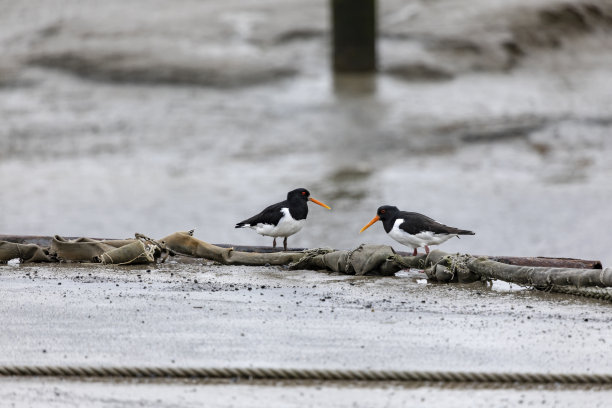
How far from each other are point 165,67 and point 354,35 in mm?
4107

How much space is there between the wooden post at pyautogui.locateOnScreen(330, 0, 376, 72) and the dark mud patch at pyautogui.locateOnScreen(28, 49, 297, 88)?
1.34 m

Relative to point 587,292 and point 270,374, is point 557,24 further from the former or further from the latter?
point 270,374

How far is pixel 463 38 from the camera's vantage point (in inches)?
817

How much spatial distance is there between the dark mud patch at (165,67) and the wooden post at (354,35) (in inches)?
52.9

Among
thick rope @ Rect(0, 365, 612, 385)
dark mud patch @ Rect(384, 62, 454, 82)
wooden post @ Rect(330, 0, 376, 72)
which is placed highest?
wooden post @ Rect(330, 0, 376, 72)

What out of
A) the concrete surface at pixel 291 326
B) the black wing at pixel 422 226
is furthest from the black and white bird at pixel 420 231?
the concrete surface at pixel 291 326

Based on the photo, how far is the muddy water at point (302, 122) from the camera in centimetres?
1503

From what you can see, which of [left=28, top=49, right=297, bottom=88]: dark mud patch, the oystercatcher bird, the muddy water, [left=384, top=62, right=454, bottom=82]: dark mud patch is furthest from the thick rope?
[left=384, top=62, right=454, bottom=82]: dark mud patch

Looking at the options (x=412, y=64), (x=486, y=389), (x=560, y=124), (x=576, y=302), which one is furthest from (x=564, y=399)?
(x=412, y=64)

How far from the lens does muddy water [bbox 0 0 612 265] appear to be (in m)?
15.0

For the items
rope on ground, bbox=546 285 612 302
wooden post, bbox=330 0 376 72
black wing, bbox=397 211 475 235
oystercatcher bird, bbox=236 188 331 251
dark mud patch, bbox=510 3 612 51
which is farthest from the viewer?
dark mud patch, bbox=510 3 612 51

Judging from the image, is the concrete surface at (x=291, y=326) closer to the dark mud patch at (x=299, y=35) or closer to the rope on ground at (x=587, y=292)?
the rope on ground at (x=587, y=292)

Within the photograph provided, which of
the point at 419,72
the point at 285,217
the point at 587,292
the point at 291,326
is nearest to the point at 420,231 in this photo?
the point at 285,217

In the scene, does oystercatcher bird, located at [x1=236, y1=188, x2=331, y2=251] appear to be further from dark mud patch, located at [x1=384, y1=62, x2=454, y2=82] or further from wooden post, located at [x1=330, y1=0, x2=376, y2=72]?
dark mud patch, located at [x1=384, y1=62, x2=454, y2=82]
